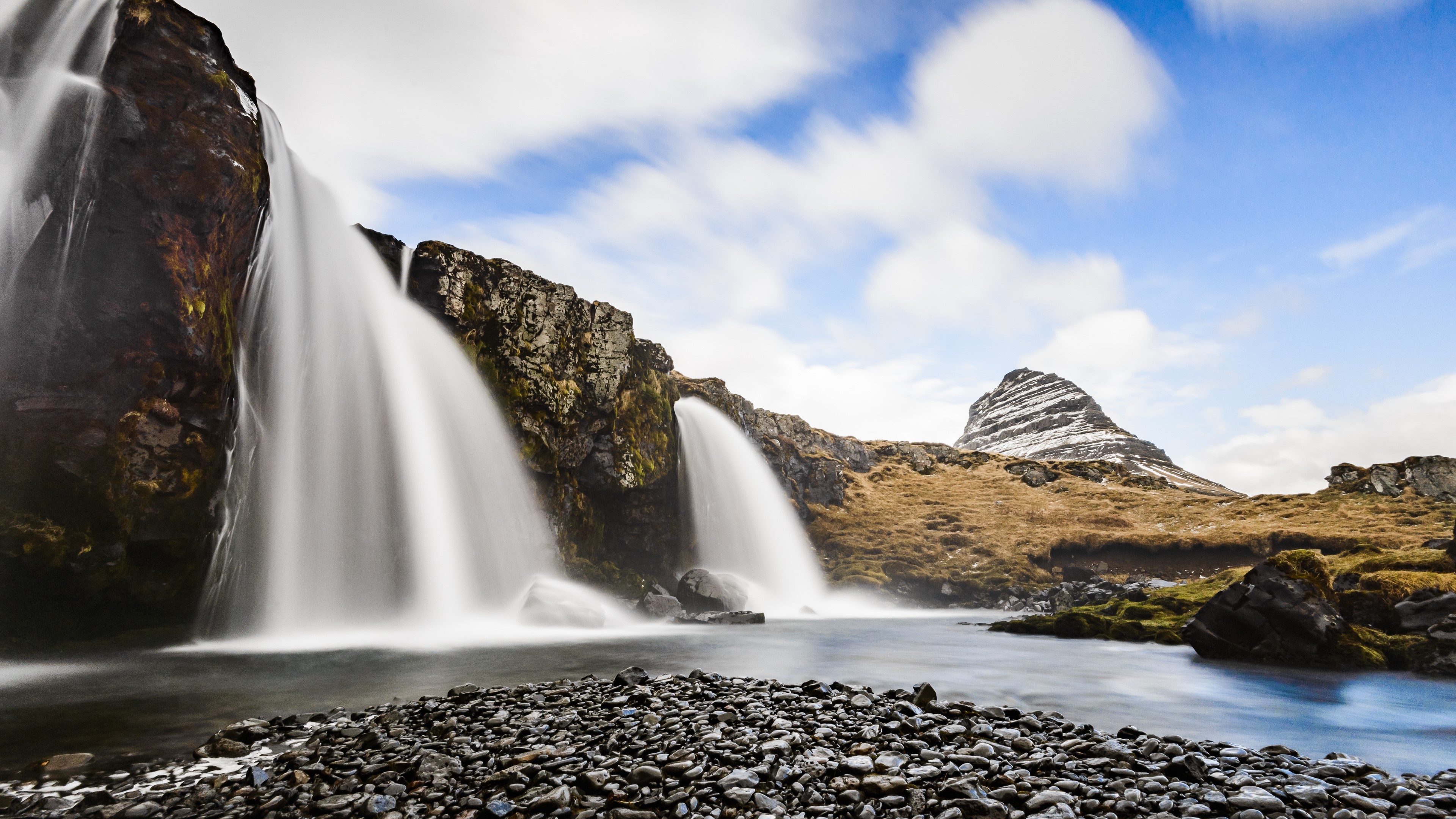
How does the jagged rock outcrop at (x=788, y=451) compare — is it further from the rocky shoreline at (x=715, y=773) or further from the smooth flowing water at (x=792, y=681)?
the rocky shoreline at (x=715, y=773)

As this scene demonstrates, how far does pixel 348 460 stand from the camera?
2580 centimetres

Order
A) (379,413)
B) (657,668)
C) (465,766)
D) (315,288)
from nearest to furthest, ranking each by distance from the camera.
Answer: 1. (465,766)
2. (657,668)
3. (315,288)
4. (379,413)

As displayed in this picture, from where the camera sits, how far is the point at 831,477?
70.1 metres

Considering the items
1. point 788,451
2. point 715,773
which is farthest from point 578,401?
point 788,451

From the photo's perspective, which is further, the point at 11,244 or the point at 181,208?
the point at 181,208

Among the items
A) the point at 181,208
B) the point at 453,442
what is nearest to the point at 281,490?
the point at 453,442

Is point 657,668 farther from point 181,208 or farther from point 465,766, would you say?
point 181,208

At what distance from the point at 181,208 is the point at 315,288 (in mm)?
6541

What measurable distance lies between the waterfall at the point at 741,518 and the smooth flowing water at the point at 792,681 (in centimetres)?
2434

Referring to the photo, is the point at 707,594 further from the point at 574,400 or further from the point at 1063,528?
the point at 1063,528

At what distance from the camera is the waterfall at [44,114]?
16375mm

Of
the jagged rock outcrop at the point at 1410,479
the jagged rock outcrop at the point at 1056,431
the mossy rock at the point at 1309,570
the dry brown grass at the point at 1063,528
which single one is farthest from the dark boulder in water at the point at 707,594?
the jagged rock outcrop at the point at 1056,431

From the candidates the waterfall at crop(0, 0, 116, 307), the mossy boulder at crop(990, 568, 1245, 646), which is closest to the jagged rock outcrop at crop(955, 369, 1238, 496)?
the mossy boulder at crop(990, 568, 1245, 646)

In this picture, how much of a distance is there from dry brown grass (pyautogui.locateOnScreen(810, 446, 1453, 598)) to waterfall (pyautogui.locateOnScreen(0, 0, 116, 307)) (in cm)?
5144
